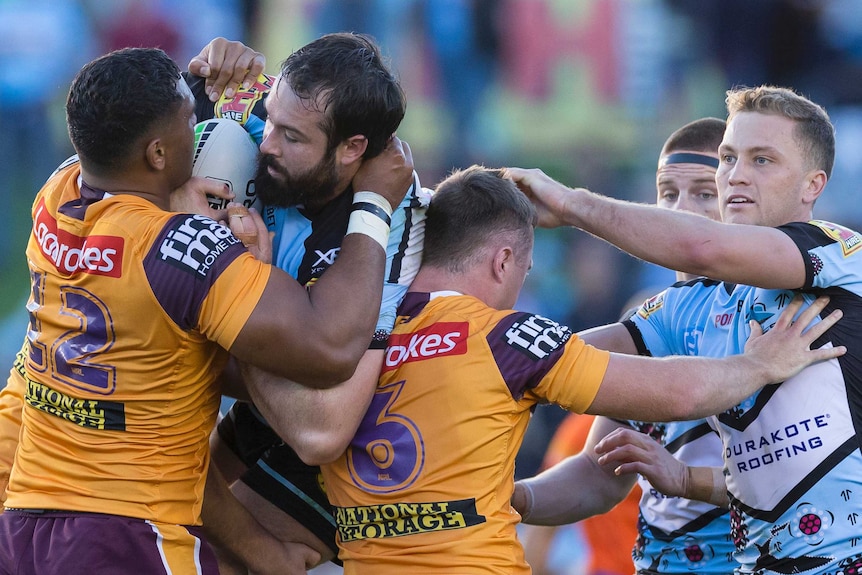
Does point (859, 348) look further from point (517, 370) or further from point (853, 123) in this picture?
point (853, 123)

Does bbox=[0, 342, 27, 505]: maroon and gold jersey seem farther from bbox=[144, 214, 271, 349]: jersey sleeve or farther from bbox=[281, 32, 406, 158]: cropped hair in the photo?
bbox=[281, 32, 406, 158]: cropped hair

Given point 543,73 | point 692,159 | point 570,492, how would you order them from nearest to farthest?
point 570,492 < point 692,159 < point 543,73

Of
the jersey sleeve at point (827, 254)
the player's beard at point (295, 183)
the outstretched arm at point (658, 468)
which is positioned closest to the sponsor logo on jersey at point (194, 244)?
the player's beard at point (295, 183)

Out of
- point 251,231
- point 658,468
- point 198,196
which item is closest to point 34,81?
point 198,196

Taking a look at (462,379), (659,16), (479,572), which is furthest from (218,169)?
(659,16)

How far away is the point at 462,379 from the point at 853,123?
406 inches

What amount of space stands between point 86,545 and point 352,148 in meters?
1.71

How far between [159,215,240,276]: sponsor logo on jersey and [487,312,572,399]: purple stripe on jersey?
3.26 ft

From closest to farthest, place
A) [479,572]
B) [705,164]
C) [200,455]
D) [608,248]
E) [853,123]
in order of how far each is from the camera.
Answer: [479,572] < [200,455] < [705,164] < [608,248] < [853,123]

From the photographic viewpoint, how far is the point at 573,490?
5188 millimetres

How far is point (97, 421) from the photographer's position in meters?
3.67

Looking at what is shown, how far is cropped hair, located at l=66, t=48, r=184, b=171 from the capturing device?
11.8 feet

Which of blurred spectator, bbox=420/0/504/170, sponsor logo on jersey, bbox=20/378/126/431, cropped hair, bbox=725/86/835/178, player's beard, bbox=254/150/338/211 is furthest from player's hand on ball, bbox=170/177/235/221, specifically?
blurred spectator, bbox=420/0/504/170

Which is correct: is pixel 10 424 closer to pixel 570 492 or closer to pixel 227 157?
pixel 227 157
